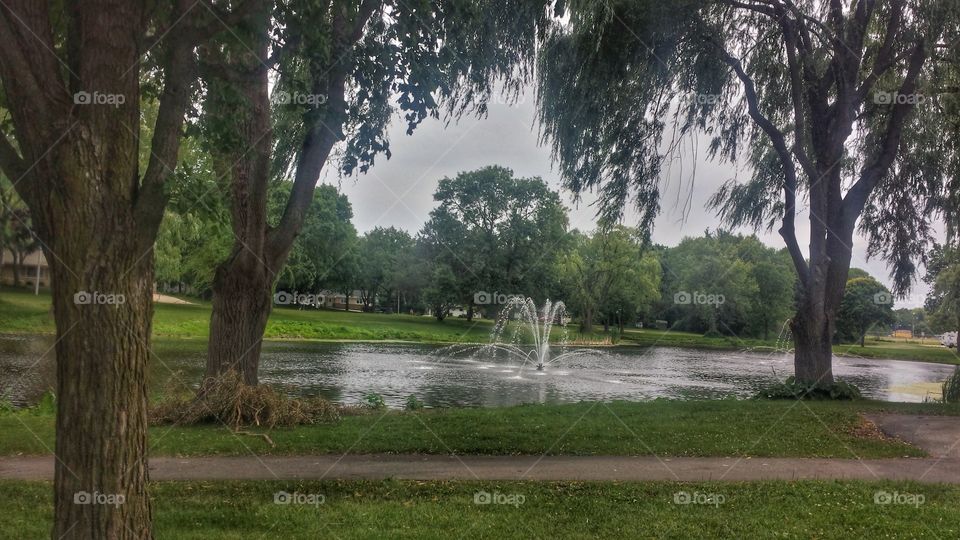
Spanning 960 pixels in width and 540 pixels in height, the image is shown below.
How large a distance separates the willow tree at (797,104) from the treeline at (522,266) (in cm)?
2895

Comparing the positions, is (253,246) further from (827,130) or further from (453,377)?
(827,130)

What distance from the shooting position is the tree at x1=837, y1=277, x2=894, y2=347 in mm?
47641

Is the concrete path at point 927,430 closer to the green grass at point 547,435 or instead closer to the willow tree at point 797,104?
the green grass at point 547,435

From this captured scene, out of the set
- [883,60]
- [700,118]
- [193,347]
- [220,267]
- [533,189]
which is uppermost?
[533,189]

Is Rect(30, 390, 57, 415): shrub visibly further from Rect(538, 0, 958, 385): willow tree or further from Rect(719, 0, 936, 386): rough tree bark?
Rect(719, 0, 936, 386): rough tree bark

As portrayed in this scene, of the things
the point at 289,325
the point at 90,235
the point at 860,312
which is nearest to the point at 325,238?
the point at 289,325

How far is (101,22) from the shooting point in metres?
4.00

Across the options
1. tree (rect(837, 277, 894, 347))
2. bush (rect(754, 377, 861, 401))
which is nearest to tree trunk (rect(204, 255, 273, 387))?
bush (rect(754, 377, 861, 401))

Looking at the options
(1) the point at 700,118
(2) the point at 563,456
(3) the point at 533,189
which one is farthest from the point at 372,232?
(2) the point at 563,456

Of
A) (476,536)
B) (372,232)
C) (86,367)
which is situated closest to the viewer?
(86,367)

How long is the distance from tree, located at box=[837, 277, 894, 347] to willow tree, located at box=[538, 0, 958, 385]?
3270cm

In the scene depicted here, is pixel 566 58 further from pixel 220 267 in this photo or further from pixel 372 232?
pixel 372 232

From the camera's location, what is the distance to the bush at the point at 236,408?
33.4 feet

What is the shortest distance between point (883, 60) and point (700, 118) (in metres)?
3.92
